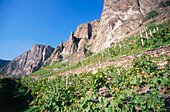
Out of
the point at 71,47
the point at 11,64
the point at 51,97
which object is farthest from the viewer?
the point at 11,64

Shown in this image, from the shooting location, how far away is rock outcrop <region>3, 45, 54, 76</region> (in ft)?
337

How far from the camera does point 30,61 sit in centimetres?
10888

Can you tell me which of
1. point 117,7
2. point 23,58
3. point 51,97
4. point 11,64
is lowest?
point 51,97

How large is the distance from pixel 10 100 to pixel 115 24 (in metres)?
45.4

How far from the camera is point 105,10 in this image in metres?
50.0

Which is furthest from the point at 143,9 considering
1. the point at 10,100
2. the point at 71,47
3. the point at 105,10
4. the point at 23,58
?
the point at 23,58

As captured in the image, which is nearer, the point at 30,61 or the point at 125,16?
the point at 125,16

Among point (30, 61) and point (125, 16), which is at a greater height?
point (125, 16)

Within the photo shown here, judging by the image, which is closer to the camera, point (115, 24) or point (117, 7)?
point (115, 24)

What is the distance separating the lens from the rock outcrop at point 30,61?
4039 inches

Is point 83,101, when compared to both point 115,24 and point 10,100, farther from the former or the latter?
point 115,24

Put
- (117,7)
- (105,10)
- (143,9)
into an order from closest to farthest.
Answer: (143,9) → (117,7) → (105,10)

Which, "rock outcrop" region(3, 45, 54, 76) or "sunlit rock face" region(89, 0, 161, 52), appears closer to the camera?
"sunlit rock face" region(89, 0, 161, 52)

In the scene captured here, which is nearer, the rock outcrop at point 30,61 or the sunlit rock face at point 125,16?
the sunlit rock face at point 125,16
